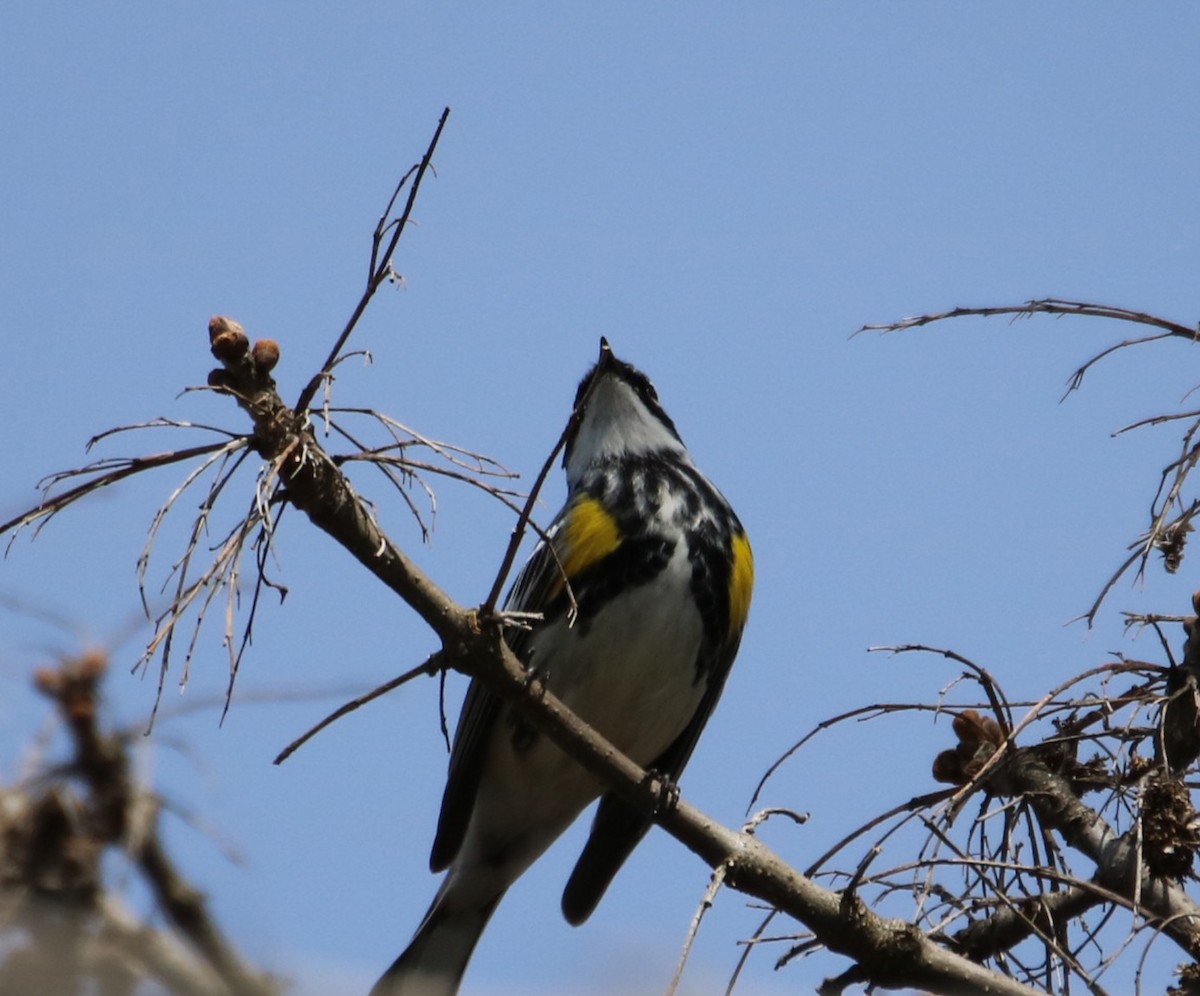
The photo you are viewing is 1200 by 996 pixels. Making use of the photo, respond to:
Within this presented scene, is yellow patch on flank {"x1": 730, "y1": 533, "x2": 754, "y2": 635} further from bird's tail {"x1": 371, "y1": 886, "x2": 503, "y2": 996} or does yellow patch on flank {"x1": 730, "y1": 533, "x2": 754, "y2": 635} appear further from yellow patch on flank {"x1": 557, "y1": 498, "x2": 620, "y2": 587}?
bird's tail {"x1": 371, "y1": 886, "x2": 503, "y2": 996}

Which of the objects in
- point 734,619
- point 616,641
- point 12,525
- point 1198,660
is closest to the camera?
point 12,525

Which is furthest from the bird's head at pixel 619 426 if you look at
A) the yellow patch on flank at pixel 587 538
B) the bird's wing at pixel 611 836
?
the bird's wing at pixel 611 836

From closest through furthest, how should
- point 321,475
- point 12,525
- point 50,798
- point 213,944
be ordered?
point 213,944, point 50,798, point 12,525, point 321,475

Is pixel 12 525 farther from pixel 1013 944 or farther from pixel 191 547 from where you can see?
pixel 1013 944

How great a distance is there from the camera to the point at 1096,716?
383cm

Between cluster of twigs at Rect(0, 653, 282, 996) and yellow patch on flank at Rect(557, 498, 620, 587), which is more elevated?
yellow patch on flank at Rect(557, 498, 620, 587)

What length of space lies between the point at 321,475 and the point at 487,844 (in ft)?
9.54

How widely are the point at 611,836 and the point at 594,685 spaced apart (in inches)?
28.6

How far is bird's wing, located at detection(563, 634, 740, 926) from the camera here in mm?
5559

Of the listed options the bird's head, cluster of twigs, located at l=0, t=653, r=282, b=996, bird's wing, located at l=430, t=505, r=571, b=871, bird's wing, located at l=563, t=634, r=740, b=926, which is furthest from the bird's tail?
cluster of twigs, located at l=0, t=653, r=282, b=996

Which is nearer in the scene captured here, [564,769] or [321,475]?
[321,475]

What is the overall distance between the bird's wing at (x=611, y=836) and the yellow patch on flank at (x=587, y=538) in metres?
0.62

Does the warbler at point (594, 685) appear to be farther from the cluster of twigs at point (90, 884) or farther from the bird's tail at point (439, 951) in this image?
the cluster of twigs at point (90, 884)

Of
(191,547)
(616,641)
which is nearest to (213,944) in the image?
(191,547)
